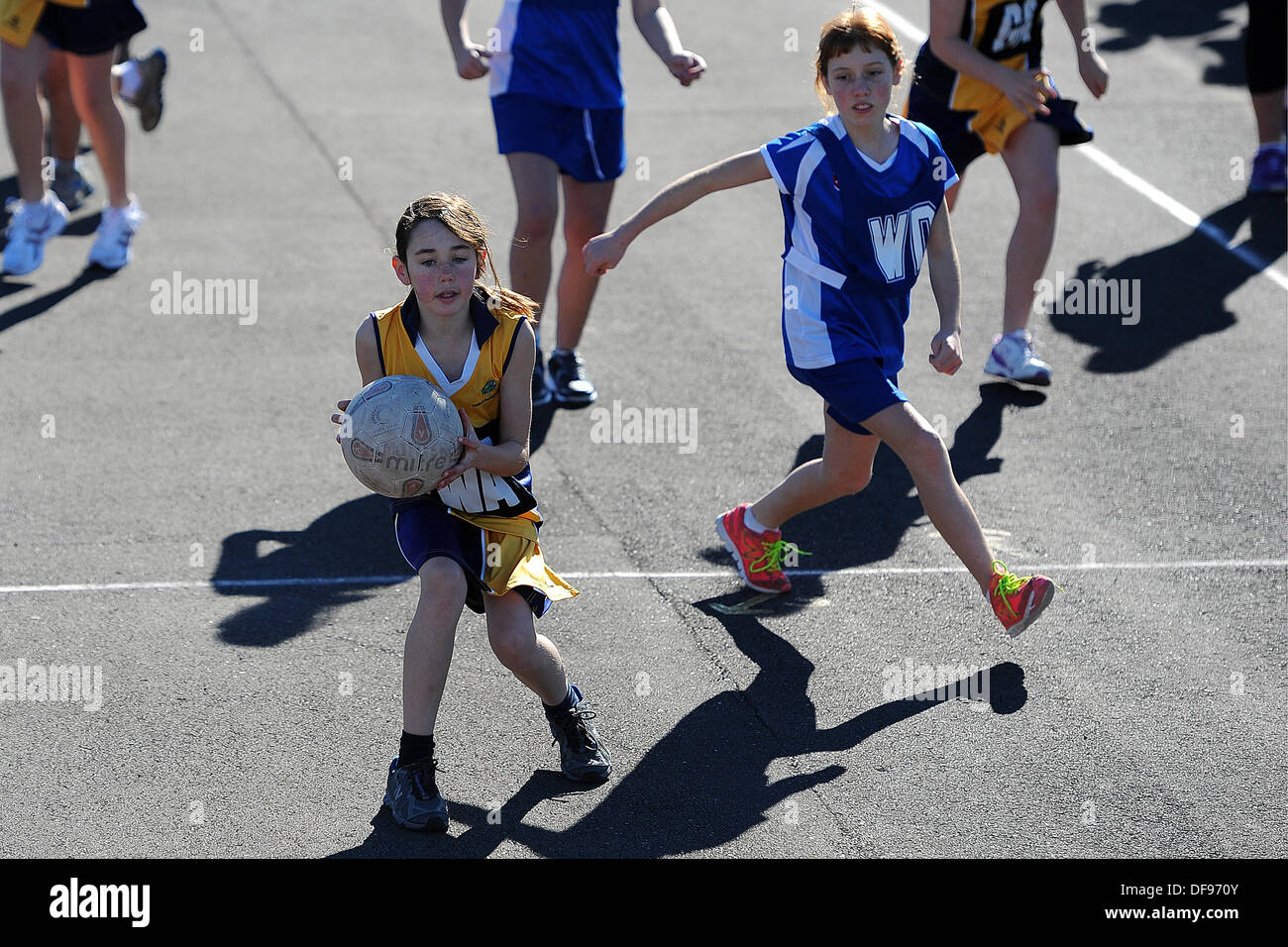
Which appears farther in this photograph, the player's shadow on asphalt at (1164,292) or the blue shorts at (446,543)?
the player's shadow on asphalt at (1164,292)

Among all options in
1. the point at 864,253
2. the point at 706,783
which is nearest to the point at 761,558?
the point at 864,253

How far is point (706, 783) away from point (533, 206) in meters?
3.15

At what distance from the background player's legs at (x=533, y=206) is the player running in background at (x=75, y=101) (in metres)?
2.78

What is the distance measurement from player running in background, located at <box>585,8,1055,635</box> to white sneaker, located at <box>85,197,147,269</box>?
4.47m

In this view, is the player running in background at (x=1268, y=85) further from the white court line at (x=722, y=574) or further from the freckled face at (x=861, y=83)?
the freckled face at (x=861, y=83)

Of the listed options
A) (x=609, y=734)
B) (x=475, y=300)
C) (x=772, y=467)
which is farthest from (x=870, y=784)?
(x=772, y=467)

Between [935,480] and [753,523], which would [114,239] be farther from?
[935,480]

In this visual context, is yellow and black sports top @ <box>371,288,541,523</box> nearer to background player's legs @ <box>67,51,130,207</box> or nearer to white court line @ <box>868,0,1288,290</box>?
background player's legs @ <box>67,51,130,207</box>

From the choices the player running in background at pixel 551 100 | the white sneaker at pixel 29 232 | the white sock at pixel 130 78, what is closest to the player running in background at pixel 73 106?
the white sock at pixel 130 78

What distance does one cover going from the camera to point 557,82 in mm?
6965

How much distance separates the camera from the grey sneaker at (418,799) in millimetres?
4254

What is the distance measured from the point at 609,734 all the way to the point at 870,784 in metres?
0.80

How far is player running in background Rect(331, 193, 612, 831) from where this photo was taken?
4309mm

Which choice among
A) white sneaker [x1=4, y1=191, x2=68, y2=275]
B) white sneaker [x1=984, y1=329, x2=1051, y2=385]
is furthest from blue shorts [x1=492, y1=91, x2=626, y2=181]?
white sneaker [x1=4, y1=191, x2=68, y2=275]
